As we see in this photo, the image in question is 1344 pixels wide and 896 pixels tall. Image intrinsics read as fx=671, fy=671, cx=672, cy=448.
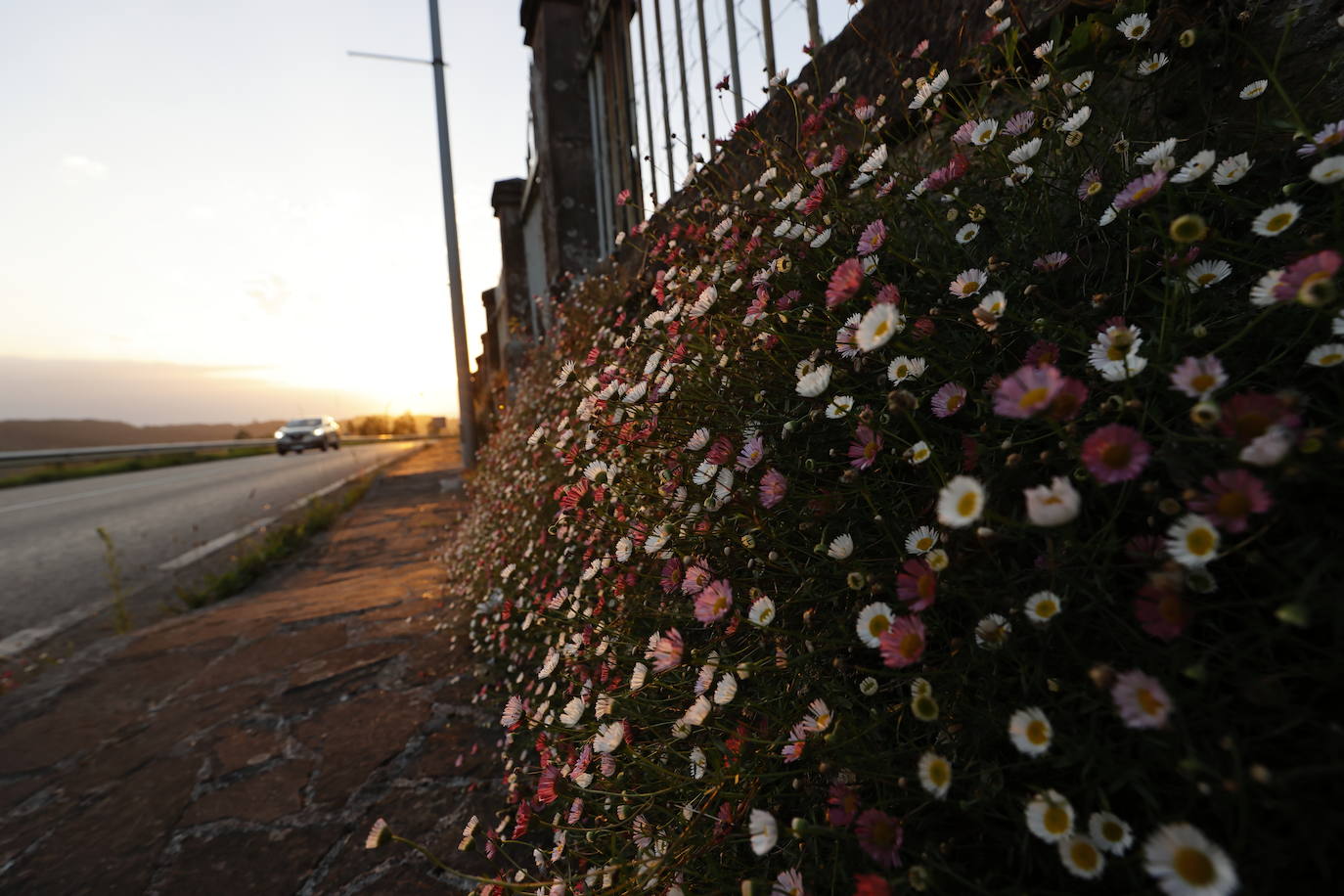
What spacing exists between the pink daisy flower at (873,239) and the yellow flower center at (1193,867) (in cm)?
101

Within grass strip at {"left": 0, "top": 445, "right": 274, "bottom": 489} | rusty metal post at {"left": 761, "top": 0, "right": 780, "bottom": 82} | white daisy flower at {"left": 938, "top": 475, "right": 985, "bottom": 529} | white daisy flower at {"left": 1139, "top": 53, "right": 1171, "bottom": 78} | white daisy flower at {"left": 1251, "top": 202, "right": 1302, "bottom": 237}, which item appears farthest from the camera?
grass strip at {"left": 0, "top": 445, "right": 274, "bottom": 489}

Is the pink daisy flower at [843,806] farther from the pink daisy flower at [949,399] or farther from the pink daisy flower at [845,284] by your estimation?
the pink daisy flower at [845,284]

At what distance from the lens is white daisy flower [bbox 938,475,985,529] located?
2.42ft

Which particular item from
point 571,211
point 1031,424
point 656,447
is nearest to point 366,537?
point 571,211

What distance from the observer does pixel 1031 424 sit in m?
0.99

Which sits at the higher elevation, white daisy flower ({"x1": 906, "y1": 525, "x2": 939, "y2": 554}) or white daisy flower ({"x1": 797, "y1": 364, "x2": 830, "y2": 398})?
white daisy flower ({"x1": 797, "y1": 364, "x2": 830, "y2": 398})

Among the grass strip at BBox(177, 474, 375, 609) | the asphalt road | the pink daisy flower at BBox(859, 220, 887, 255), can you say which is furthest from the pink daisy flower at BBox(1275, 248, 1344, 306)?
the asphalt road

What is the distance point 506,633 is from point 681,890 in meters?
1.68

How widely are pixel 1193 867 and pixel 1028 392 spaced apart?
45cm

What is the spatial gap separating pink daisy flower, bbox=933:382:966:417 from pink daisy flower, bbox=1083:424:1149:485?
28 cm

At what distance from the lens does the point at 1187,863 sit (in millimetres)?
561

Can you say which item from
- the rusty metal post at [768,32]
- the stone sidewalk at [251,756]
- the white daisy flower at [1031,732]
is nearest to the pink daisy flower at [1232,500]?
the white daisy flower at [1031,732]

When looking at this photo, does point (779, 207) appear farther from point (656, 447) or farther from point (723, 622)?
point (723, 622)

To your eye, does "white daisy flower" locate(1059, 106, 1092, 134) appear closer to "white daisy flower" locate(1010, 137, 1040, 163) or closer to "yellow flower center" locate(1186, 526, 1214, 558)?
"white daisy flower" locate(1010, 137, 1040, 163)
